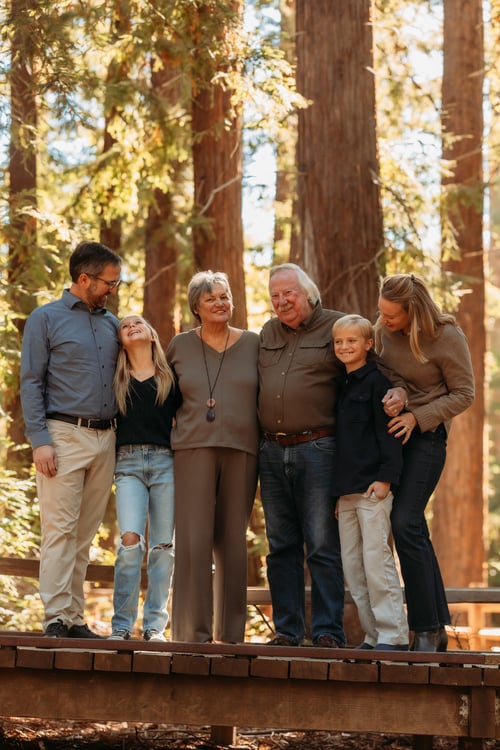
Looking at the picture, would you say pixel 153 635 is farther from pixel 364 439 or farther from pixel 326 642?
pixel 364 439

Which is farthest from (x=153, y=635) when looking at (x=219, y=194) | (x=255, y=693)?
(x=219, y=194)

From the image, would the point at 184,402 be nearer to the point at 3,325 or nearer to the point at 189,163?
the point at 3,325

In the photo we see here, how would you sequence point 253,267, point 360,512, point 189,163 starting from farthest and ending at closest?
point 253,267 < point 189,163 < point 360,512

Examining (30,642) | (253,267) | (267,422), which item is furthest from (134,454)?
(253,267)

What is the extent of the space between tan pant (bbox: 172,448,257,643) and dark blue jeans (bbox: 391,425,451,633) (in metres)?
0.87

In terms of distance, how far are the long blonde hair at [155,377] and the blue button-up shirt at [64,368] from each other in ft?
0.13

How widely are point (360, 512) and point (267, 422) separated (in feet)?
2.39

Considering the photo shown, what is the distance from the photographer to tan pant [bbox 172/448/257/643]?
18.0 feet

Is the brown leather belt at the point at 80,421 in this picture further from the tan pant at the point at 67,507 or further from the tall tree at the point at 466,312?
the tall tree at the point at 466,312

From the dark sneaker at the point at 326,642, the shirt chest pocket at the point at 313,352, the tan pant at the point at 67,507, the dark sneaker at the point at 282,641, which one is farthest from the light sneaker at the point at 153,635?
the shirt chest pocket at the point at 313,352

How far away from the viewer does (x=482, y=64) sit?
15.6 m

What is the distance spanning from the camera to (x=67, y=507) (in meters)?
5.35

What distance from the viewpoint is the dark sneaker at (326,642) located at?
5.30 metres

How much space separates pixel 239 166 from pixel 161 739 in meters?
6.85
